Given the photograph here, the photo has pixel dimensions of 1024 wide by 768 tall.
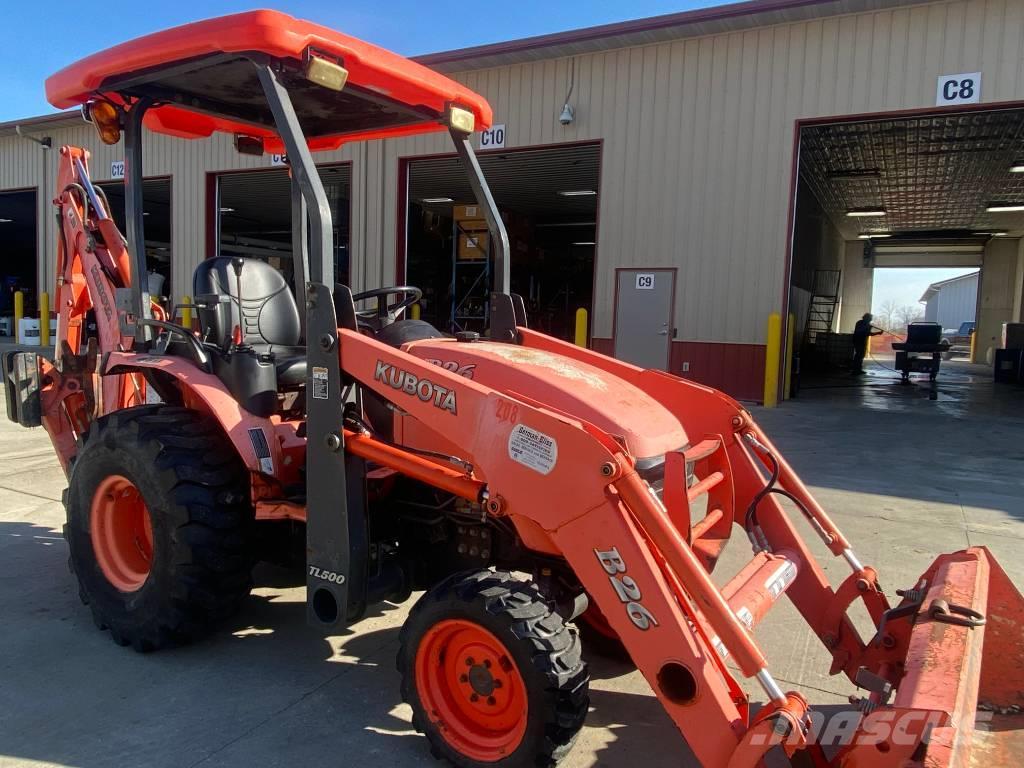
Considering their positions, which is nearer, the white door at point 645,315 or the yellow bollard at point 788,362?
the white door at point 645,315

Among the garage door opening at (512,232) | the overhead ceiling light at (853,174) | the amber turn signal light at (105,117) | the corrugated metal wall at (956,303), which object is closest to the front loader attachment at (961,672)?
the amber turn signal light at (105,117)

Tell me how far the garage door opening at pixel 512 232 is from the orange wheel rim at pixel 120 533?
31.0ft

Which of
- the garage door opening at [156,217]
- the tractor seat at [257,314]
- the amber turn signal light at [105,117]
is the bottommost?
the tractor seat at [257,314]

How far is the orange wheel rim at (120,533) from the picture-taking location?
327 centimetres

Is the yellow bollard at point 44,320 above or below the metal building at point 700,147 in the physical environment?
below

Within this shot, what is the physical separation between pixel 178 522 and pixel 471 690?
1.33m

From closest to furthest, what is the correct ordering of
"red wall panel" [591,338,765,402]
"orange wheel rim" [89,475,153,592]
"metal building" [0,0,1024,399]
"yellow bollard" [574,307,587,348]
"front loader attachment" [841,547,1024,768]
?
1. "front loader attachment" [841,547,1024,768]
2. "orange wheel rim" [89,475,153,592]
3. "metal building" [0,0,1024,399]
4. "red wall panel" [591,338,765,402]
5. "yellow bollard" [574,307,587,348]

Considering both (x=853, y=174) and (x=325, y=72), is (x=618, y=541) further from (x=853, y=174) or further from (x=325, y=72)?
(x=853, y=174)

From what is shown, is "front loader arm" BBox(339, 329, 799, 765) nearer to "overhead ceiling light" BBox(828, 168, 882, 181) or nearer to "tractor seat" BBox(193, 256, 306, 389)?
"tractor seat" BBox(193, 256, 306, 389)

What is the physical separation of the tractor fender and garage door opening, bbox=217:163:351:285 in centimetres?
776

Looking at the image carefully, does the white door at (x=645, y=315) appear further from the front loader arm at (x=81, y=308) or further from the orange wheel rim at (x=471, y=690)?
the orange wheel rim at (x=471, y=690)

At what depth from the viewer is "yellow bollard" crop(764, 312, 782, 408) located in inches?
421

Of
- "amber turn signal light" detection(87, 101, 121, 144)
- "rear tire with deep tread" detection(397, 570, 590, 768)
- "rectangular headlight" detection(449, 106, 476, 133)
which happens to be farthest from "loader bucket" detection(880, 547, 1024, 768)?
"amber turn signal light" detection(87, 101, 121, 144)

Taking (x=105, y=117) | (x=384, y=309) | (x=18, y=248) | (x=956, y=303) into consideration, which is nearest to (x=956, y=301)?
(x=956, y=303)
